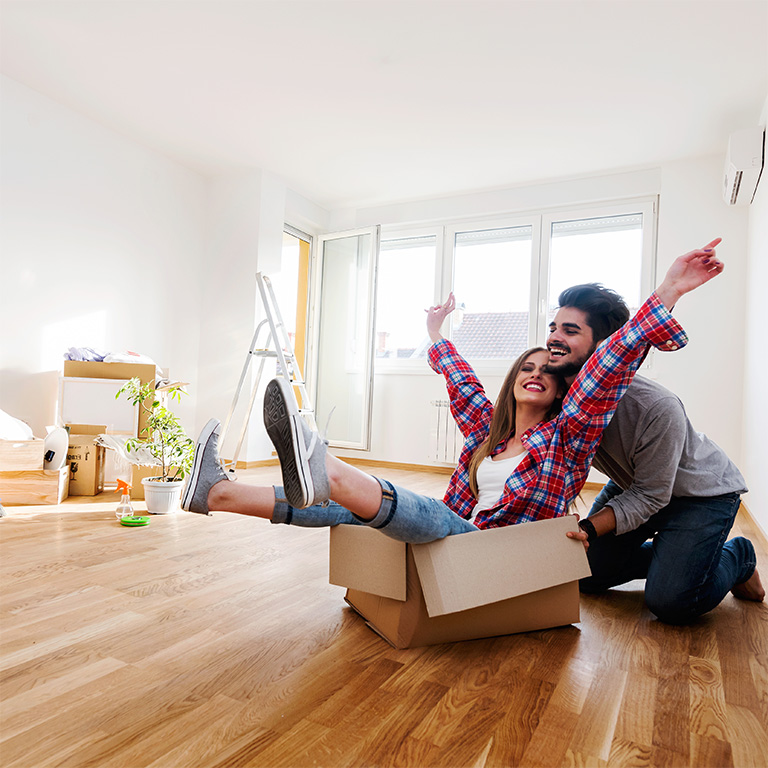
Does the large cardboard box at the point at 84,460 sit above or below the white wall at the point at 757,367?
below

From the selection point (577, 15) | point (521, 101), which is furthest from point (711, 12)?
point (521, 101)

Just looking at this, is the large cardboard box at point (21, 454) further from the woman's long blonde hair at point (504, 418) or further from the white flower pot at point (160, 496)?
the woman's long blonde hair at point (504, 418)

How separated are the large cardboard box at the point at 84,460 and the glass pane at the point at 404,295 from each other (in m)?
2.64

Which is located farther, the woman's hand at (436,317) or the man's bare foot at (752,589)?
the woman's hand at (436,317)

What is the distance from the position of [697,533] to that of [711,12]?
2389 mm

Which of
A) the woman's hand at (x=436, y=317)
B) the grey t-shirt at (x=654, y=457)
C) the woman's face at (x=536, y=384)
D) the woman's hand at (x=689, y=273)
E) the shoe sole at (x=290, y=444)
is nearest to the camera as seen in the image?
the shoe sole at (x=290, y=444)

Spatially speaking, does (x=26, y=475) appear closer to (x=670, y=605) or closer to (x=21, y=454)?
(x=21, y=454)

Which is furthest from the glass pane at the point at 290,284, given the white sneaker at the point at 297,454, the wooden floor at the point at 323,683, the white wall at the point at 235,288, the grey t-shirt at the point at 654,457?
the white sneaker at the point at 297,454

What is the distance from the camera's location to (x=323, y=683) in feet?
3.83

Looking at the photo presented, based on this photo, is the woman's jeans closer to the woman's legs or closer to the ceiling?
the woman's legs

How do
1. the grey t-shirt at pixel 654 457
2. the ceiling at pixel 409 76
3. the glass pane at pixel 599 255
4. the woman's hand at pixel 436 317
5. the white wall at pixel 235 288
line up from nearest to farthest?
the grey t-shirt at pixel 654 457, the woman's hand at pixel 436 317, the ceiling at pixel 409 76, the glass pane at pixel 599 255, the white wall at pixel 235 288

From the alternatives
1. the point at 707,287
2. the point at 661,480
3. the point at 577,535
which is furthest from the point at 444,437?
the point at 577,535

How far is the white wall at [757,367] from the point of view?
9.39 feet

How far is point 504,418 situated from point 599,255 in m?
3.34
